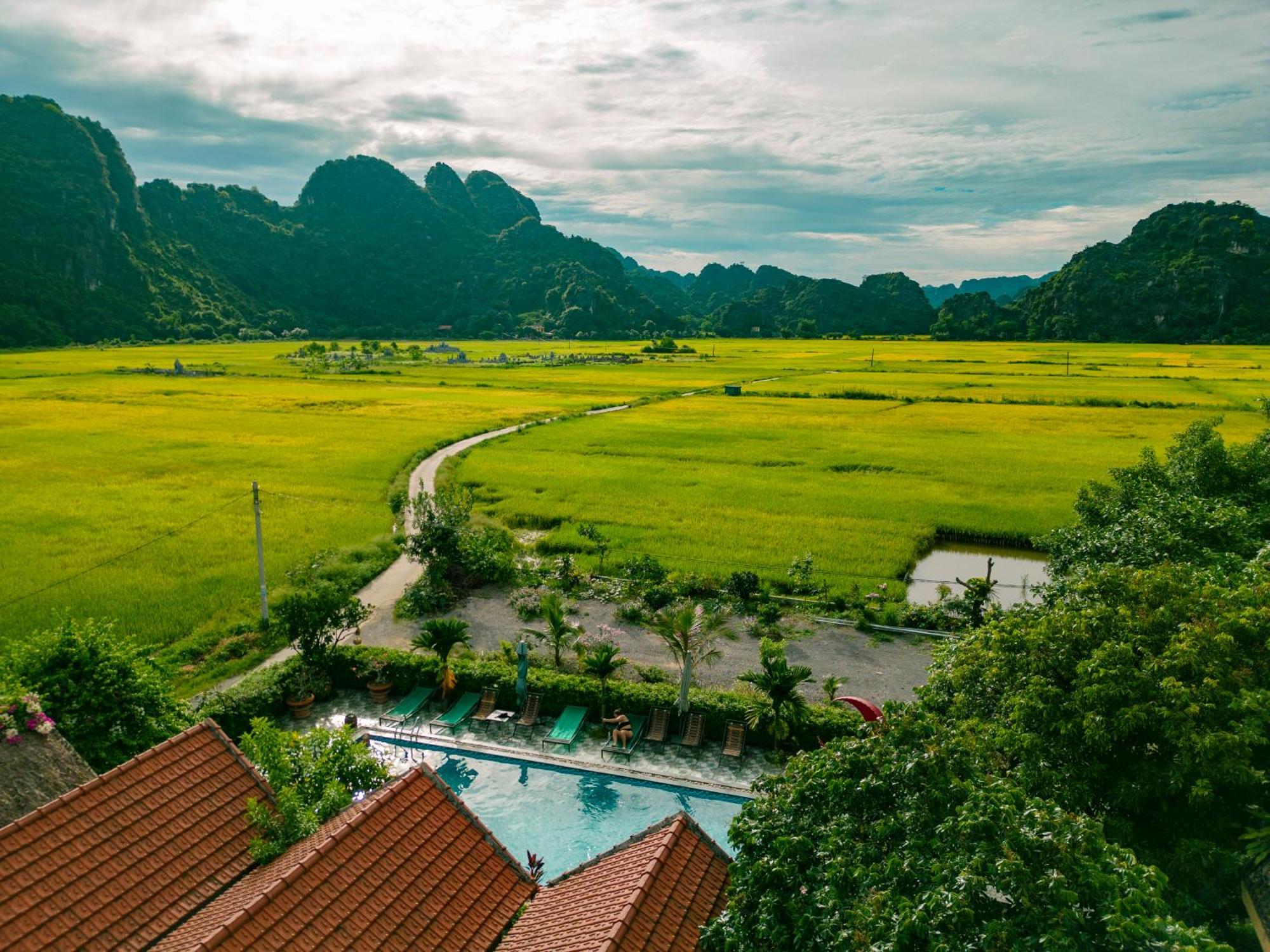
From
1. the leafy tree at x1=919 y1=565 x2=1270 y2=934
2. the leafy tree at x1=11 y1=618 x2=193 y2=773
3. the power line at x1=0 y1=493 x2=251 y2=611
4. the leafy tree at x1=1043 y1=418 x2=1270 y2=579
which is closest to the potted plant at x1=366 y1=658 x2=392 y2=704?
the leafy tree at x1=11 y1=618 x2=193 y2=773

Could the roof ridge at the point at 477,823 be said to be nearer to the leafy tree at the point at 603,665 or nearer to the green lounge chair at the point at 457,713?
the green lounge chair at the point at 457,713

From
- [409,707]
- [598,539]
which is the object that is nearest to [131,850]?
[409,707]

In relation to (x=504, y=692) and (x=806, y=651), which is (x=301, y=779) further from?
(x=806, y=651)

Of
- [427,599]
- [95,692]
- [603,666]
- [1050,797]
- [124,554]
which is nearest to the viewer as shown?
[1050,797]

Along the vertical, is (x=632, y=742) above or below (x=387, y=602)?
below

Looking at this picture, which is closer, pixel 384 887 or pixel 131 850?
pixel 384 887

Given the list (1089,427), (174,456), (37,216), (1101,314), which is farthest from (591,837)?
(37,216)

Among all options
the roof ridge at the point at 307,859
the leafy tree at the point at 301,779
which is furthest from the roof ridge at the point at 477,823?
the leafy tree at the point at 301,779
